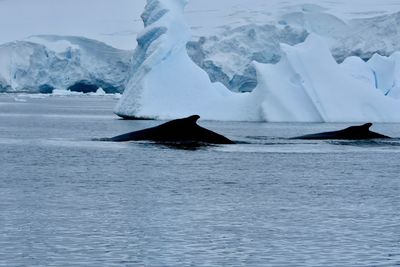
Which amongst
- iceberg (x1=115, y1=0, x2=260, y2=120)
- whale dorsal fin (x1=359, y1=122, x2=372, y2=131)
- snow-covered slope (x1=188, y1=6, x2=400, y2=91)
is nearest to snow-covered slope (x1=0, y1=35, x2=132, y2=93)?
snow-covered slope (x1=188, y1=6, x2=400, y2=91)

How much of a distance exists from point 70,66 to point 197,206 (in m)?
95.8

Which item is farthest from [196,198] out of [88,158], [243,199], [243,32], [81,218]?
[243,32]

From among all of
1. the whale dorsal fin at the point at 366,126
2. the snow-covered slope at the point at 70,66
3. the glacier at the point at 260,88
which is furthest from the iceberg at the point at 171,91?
the snow-covered slope at the point at 70,66

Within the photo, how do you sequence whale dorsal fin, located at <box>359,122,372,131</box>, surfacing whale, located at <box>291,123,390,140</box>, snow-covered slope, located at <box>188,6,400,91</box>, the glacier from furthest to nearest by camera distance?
snow-covered slope, located at <box>188,6,400,91</box>
the glacier
surfacing whale, located at <box>291,123,390,140</box>
whale dorsal fin, located at <box>359,122,372,131</box>

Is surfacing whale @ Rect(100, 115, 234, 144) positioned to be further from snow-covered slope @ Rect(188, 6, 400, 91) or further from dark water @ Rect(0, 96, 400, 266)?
snow-covered slope @ Rect(188, 6, 400, 91)

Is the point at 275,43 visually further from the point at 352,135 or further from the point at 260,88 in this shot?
the point at 352,135

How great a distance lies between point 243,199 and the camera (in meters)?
20.1

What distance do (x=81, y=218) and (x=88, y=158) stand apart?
14.4 meters

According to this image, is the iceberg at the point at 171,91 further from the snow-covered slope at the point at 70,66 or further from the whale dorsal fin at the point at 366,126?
the snow-covered slope at the point at 70,66

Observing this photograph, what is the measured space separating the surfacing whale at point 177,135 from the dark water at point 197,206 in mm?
1691

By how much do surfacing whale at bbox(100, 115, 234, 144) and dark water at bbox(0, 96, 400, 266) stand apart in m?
1.69

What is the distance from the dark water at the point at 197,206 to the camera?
1319 centimetres

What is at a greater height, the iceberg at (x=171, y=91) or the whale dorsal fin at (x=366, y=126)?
the iceberg at (x=171, y=91)

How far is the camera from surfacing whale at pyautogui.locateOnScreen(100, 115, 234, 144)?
36.8m
